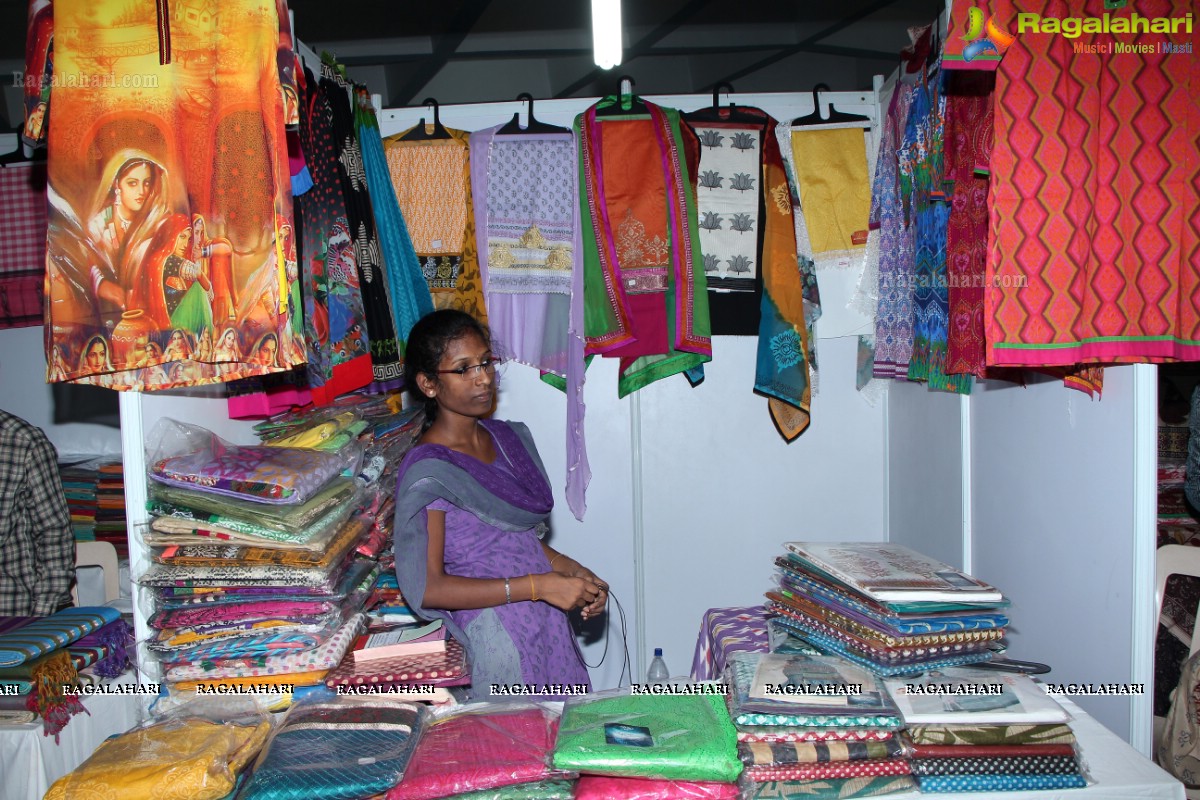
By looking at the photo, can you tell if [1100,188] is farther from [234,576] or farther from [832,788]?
[234,576]

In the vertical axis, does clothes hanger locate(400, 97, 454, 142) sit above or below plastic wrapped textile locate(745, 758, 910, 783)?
above

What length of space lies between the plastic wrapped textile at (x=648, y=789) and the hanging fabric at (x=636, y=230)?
2.15 metres

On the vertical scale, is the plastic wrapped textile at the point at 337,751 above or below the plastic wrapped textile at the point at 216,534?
below

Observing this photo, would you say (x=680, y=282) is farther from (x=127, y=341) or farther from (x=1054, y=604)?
(x=127, y=341)

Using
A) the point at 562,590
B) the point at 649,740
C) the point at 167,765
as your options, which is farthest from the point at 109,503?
the point at 649,740

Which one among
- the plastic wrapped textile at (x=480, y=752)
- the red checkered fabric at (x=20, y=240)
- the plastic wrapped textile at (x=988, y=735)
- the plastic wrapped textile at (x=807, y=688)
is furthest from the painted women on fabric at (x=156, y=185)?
the red checkered fabric at (x=20, y=240)

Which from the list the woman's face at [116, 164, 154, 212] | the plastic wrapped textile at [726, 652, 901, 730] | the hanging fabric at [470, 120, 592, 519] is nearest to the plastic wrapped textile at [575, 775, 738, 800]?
the plastic wrapped textile at [726, 652, 901, 730]

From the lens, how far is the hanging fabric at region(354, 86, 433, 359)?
9.54 ft

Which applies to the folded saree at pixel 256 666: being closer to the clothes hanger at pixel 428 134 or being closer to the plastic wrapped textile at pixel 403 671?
the plastic wrapped textile at pixel 403 671

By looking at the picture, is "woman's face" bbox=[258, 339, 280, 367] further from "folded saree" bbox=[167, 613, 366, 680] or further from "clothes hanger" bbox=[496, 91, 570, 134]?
"clothes hanger" bbox=[496, 91, 570, 134]

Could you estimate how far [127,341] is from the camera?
5.44 feet

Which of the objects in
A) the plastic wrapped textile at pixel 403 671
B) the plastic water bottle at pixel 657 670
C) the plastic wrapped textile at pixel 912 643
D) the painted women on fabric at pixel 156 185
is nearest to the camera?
the plastic wrapped textile at pixel 912 643

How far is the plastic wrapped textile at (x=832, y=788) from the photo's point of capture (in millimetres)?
1253

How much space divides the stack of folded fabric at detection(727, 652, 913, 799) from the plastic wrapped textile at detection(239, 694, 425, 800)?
0.53 metres
